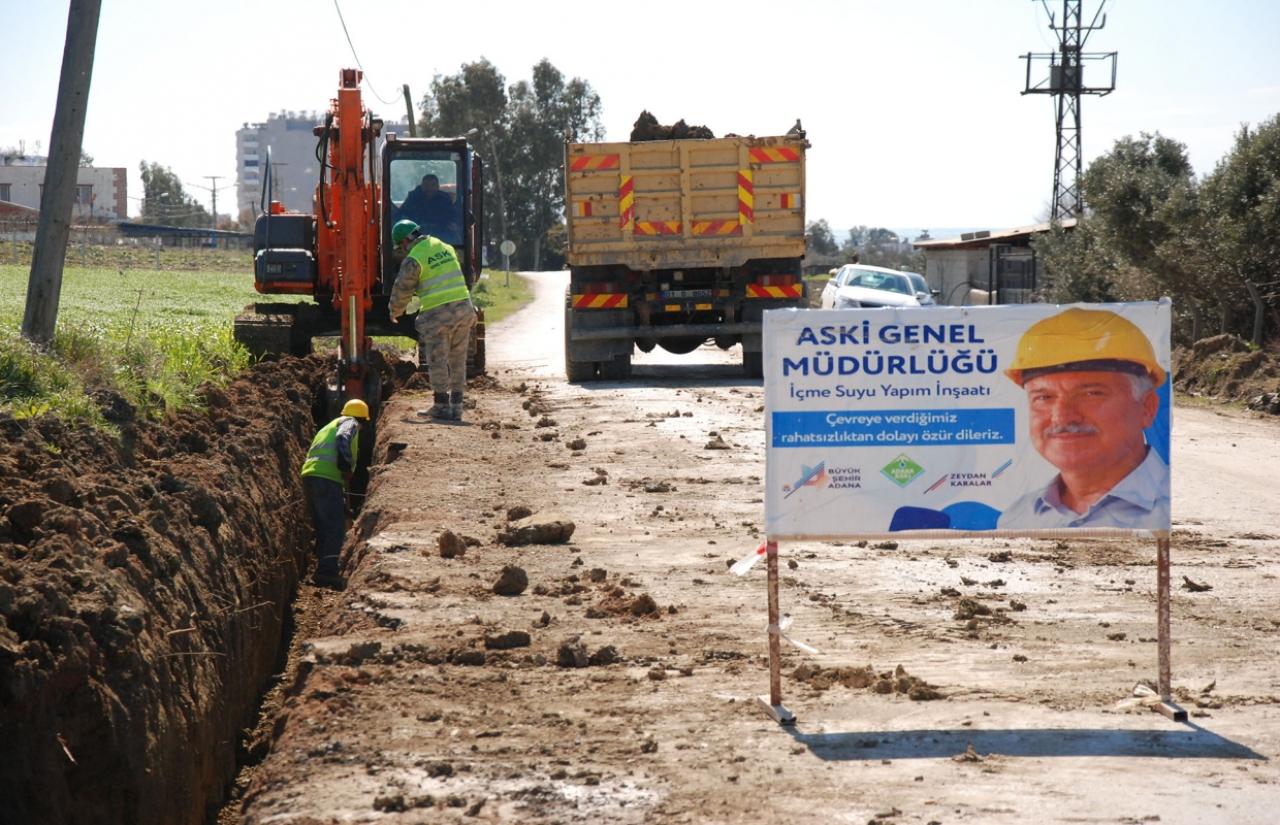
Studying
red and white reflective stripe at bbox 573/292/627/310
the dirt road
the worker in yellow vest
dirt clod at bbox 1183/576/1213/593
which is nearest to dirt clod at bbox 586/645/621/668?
the dirt road

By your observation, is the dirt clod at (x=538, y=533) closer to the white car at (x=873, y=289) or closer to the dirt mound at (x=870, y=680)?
the dirt mound at (x=870, y=680)

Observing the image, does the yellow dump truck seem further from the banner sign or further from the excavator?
the banner sign

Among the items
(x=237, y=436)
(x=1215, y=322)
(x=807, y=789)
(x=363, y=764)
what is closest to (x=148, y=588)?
(x=363, y=764)

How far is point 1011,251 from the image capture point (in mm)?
36562

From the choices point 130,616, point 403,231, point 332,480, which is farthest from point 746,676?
point 403,231

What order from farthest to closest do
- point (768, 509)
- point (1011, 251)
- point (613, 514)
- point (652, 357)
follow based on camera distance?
1. point (1011, 251)
2. point (652, 357)
3. point (613, 514)
4. point (768, 509)

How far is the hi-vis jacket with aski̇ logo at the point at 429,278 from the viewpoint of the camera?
1366 centimetres

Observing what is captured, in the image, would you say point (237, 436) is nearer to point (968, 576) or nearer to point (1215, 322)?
point (968, 576)

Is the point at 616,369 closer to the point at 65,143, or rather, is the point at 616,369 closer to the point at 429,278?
the point at 429,278

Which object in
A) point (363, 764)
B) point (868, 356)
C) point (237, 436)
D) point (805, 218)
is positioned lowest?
point (363, 764)

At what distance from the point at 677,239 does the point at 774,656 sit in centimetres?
1337

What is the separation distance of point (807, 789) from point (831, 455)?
1.46m

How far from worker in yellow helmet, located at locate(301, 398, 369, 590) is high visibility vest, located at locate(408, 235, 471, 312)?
2761 mm

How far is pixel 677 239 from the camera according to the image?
18.7 meters
